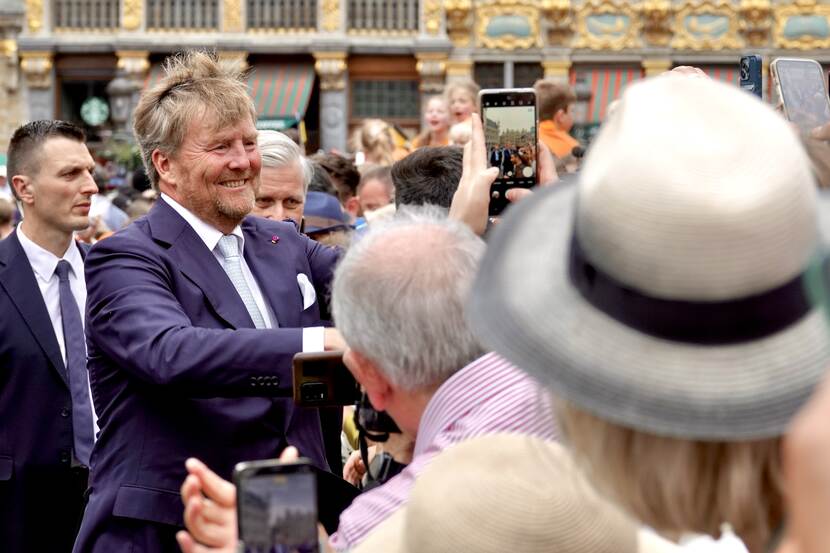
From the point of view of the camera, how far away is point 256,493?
1.62 m

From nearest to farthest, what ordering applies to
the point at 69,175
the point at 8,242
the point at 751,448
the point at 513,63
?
1. the point at 751,448
2. the point at 8,242
3. the point at 69,175
4. the point at 513,63

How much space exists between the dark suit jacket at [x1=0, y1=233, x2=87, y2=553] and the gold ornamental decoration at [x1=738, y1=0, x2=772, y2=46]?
71.7ft

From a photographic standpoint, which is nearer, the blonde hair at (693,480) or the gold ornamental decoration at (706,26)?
the blonde hair at (693,480)

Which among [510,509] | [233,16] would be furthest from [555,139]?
[233,16]

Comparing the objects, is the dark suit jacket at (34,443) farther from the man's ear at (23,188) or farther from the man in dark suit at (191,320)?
the man in dark suit at (191,320)

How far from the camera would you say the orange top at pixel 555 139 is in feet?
25.2

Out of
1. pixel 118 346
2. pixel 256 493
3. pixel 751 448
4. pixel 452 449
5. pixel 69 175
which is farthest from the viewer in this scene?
pixel 69 175

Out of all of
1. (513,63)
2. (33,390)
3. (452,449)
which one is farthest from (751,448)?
(513,63)

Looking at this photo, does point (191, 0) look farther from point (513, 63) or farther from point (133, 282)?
point (133, 282)

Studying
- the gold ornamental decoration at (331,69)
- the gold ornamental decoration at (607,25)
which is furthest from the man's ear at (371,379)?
the gold ornamental decoration at (607,25)

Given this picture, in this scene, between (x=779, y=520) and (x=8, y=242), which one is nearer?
(x=779, y=520)

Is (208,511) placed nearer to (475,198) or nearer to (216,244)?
(475,198)

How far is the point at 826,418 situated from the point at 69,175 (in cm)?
462

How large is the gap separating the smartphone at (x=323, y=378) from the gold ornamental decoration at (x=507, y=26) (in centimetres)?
2289
